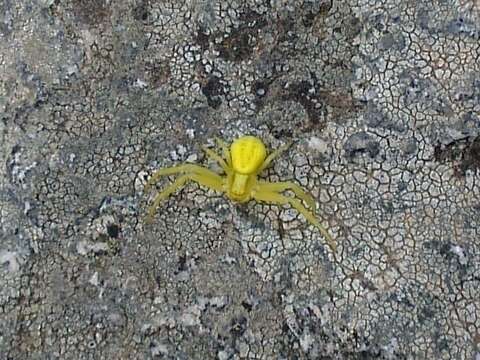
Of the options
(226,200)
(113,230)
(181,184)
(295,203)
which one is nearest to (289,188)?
(295,203)

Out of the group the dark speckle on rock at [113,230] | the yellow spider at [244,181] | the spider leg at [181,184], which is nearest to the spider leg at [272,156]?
the yellow spider at [244,181]

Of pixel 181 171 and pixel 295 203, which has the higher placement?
pixel 181 171

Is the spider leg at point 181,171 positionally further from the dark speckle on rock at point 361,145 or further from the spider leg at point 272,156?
the dark speckle on rock at point 361,145

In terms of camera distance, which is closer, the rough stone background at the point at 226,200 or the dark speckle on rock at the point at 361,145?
the rough stone background at the point at 226,200

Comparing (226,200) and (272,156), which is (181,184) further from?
(272,156)

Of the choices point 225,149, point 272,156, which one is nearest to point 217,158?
point 225,149

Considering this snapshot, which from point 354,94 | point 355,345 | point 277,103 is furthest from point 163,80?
point 355,345

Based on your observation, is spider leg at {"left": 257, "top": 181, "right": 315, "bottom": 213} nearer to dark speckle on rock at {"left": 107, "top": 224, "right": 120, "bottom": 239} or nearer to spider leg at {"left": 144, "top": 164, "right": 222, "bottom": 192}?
spider leg at {"left": 144, "top": 164, "right": 222, "bottom": 192}

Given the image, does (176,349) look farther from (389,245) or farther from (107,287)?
(389,245)
